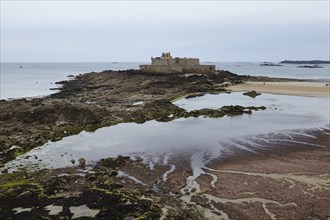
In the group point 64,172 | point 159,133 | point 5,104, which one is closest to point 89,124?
point 159,133

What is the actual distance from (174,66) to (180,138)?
52405 millimetres

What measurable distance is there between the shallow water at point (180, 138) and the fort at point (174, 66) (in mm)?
40269

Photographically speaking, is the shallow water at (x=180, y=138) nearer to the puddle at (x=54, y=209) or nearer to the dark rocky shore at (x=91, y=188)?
the dark rocky shore at (x=91, y=188)

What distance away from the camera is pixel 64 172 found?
55.1ft

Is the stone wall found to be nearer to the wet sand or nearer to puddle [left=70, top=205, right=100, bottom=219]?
the wet sand

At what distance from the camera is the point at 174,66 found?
75.8 meters

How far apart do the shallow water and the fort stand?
132 feet

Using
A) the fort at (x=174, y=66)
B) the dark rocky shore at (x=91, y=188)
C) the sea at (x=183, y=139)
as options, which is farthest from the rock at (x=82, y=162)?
the fort at (x=174, y=66)

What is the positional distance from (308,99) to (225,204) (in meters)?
39.0

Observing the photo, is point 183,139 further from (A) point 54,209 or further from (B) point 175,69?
(B) point 175,69

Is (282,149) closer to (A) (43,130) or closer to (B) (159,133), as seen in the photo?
(B) (159,133)

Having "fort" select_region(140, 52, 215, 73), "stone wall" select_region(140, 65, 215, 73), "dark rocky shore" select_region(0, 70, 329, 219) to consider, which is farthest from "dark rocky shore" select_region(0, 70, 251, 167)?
"fort" select_region(140, 52, 215, 73)

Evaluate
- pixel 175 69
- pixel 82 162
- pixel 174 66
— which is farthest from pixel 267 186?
pixel 174 66

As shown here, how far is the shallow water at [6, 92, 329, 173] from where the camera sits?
65.8ft
